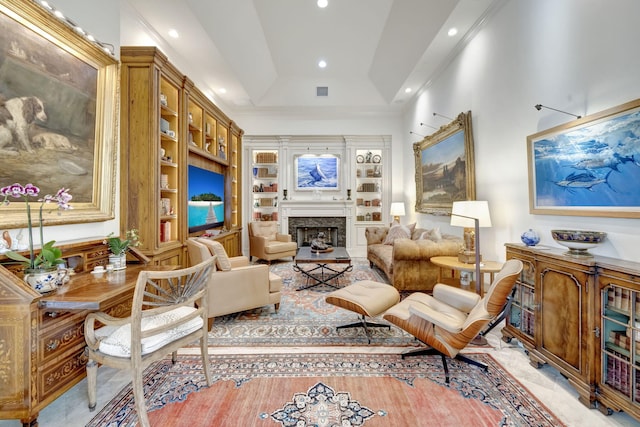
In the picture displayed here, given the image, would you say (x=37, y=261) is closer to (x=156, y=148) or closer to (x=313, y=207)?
(x=156, y=148)

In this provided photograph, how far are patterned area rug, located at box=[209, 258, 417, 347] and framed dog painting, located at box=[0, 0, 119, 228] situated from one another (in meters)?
1.68

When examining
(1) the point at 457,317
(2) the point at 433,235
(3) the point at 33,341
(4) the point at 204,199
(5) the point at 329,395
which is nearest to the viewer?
(3) the point at 33,341

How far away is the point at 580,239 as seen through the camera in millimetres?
1982

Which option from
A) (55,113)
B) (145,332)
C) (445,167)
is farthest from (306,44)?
(145,332)

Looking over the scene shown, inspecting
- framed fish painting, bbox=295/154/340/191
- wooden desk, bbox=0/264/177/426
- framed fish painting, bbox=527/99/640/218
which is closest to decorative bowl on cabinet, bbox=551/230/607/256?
framed fish painting, bbox=527/99/640/218

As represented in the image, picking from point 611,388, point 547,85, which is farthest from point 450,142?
point 611,388

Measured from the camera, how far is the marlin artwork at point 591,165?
6.06ft

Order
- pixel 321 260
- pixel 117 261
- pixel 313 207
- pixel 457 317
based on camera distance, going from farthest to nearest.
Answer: pixel 313 207, pixel 321 260, pixel 117 261, pixel 457 317

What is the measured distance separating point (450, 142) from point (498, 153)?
3.71 feet

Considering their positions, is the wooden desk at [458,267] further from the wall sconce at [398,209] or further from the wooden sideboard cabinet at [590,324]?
the wall sconce at [398,209]

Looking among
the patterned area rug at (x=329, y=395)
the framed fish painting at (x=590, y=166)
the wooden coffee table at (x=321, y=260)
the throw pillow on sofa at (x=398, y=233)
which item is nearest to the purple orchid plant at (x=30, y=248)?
the patterned area rug at (x=329, y=395)

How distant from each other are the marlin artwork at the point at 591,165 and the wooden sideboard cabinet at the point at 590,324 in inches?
19.8

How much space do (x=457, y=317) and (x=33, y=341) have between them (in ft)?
9.32

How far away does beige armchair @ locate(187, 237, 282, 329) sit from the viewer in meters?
2.86
